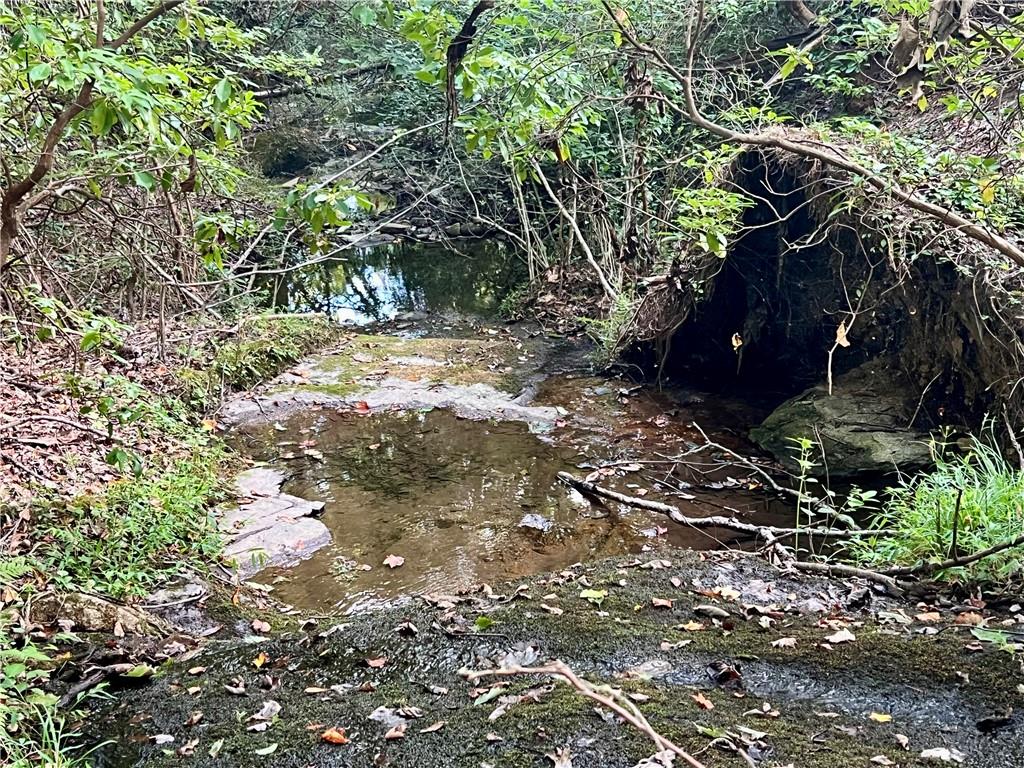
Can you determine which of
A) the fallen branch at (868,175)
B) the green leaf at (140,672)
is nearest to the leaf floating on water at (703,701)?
the green leaf at (140,672)

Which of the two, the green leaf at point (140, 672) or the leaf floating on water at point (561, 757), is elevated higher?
the leaf floating on water at point (561, 757)

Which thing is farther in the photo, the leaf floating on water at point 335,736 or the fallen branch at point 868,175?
the fallen branch at point 868,175

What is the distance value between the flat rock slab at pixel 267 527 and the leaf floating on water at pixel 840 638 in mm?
3274

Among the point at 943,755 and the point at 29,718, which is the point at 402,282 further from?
the point at 943,755

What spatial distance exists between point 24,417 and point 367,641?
3.20 m

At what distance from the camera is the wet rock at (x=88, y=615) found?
10.7 ft

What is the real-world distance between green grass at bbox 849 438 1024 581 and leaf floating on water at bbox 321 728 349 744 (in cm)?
293

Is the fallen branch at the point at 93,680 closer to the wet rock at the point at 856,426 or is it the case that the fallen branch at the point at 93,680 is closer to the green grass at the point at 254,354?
the green grass at the point at 254,354

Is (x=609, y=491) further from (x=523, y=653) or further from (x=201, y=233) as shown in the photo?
(x=201, y=233)

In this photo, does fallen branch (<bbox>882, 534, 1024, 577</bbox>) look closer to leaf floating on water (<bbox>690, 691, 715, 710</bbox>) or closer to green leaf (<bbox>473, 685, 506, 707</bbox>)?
leaf floating on water (<bbox>690, 691, 715, 710</bbox>)

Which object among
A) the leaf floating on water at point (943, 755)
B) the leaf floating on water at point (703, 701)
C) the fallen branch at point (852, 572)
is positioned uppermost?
the leaf floating on water at point (943, 755)

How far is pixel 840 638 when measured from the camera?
3.00m

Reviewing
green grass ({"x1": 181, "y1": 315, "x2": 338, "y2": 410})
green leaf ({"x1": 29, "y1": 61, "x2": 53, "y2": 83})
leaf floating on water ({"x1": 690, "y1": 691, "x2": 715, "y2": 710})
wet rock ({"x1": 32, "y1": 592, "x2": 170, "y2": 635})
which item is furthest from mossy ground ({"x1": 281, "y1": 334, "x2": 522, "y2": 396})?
leaf floating on water ({"x1": 690, "y1": 691, "x2": 715, "y2": 710})

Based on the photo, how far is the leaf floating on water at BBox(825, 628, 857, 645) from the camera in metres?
2.97
